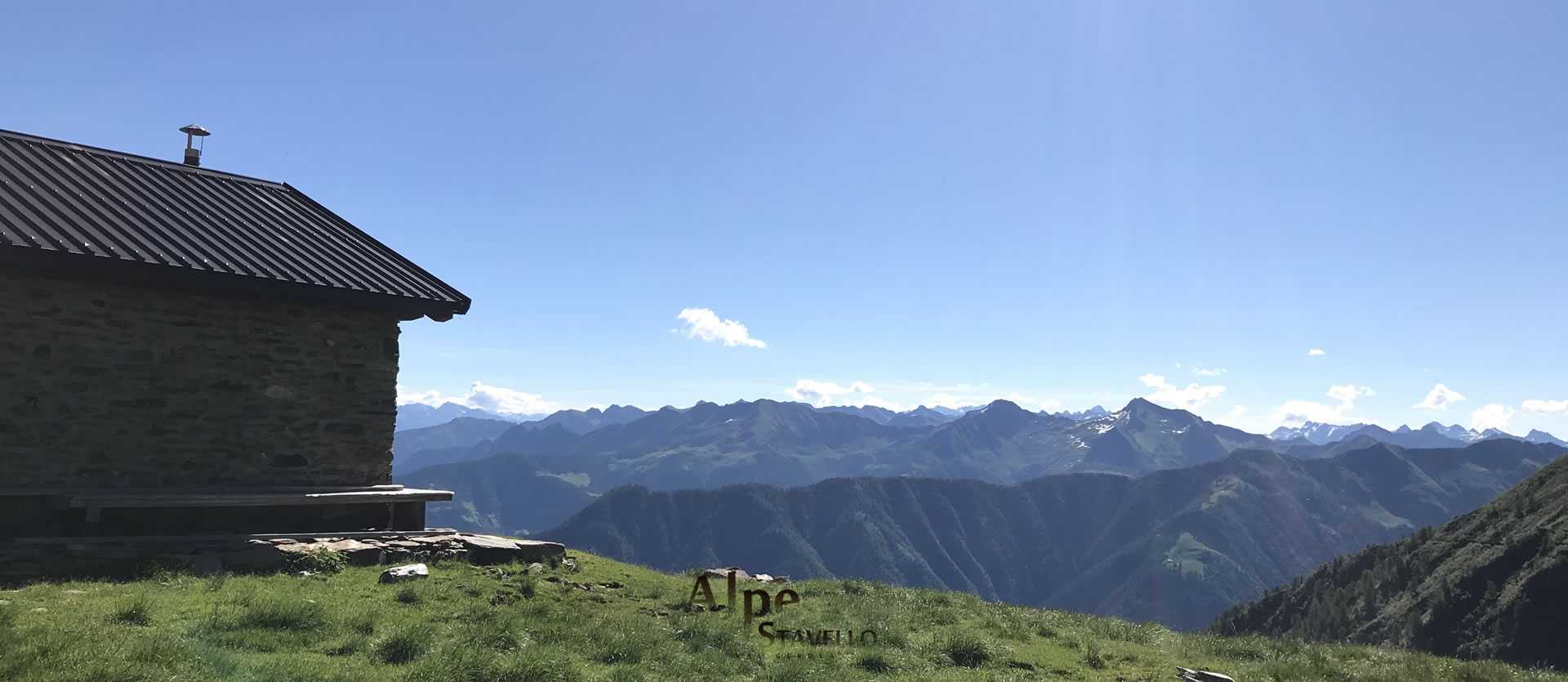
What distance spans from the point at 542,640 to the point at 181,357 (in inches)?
408

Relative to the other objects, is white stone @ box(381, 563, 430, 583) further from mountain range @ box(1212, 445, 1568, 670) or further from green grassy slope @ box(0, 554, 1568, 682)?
mountain range @ box(1212, 445, 1568, 670)

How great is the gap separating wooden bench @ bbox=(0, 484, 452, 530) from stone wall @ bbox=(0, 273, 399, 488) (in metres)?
0.46

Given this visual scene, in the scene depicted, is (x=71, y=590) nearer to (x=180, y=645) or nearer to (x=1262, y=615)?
(x=180, y=645)

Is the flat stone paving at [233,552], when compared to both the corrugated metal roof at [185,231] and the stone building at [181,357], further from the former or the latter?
the corrugated metal roof at [185,231]

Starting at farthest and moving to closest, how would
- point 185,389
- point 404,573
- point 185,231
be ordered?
1. point 185,231
2. point 185,389
3. point 404,573

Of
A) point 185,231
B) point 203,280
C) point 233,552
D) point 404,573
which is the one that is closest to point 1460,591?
point 404,573

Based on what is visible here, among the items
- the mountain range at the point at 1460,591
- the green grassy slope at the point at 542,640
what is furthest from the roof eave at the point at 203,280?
the mountain range at the point at 1460,591

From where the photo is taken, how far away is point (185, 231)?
54.0 feet

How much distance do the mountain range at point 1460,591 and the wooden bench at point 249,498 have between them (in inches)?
3639

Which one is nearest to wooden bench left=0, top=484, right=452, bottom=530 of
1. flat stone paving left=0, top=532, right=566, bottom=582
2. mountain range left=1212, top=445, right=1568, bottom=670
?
flat stone paving left=0, top=532, right=566, bottom=582

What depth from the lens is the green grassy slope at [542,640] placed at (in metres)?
8.30

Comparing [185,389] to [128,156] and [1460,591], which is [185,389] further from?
[1460,591]

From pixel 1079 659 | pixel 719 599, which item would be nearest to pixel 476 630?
pixel 719 599

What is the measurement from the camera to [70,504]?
13.6 meters
